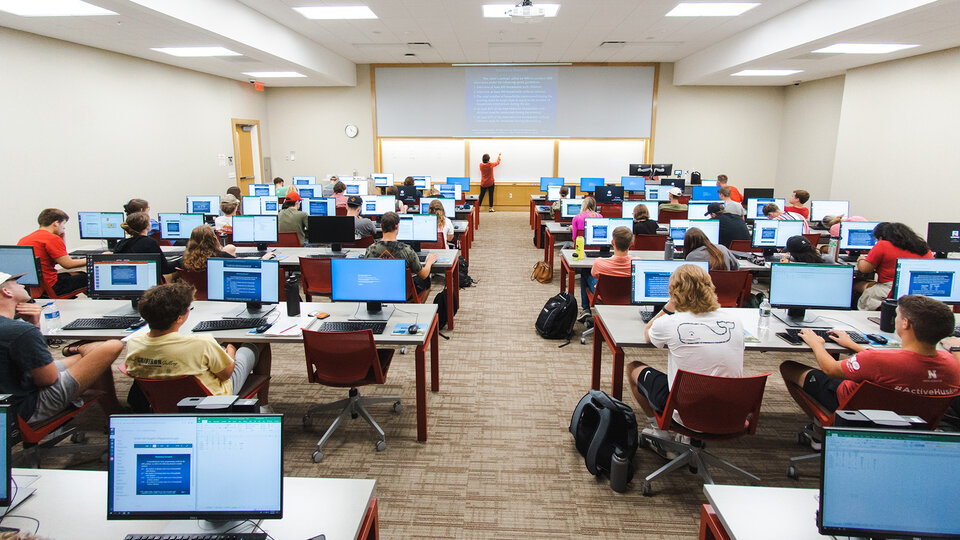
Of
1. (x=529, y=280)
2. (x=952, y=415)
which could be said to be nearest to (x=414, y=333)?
(x=952, y=415)

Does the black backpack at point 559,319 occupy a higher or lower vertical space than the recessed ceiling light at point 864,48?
lower

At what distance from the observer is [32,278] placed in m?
4.42

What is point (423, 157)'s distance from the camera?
14734mm

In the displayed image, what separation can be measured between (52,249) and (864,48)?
11.0 m

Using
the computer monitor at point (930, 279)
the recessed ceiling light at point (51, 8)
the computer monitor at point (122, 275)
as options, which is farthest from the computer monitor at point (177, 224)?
the computer monitor at point (930, 279)

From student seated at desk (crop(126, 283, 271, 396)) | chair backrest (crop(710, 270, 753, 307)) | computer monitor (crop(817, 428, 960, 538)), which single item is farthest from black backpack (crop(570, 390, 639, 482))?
student seated at desk (crop(126, 283, 271, 396))

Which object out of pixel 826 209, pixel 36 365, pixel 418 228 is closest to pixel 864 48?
pixel 826 209

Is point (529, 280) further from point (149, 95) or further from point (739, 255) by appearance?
point (149, 95)

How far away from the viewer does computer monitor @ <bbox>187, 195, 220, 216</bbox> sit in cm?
842

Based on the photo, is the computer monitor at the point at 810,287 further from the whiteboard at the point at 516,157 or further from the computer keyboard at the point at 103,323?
the whiteboard at the point at 516,157

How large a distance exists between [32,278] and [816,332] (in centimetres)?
601

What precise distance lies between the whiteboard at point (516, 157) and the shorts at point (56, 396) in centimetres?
1250

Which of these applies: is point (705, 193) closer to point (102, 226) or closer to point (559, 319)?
point (559, 319)

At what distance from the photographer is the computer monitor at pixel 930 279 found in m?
3.77
